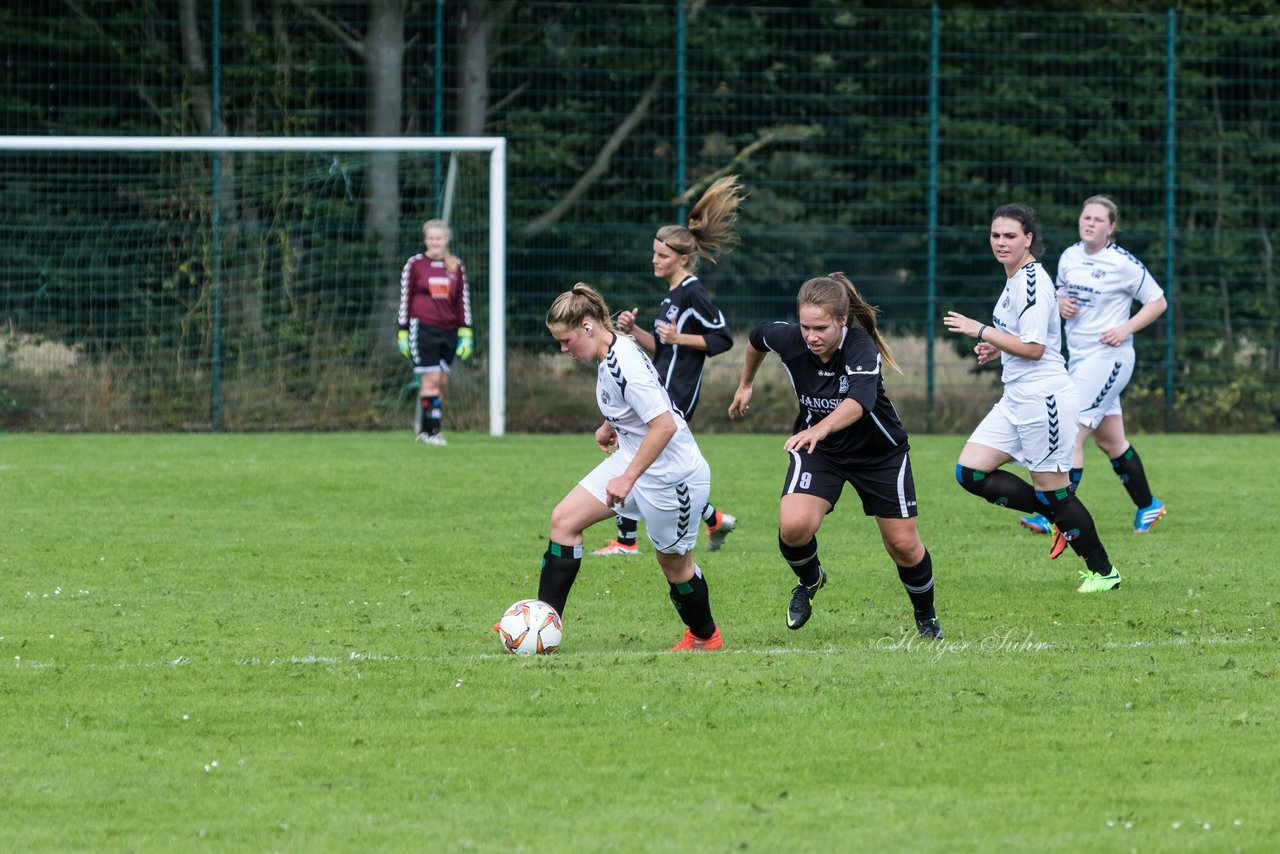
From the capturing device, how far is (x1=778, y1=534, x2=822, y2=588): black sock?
7.40m

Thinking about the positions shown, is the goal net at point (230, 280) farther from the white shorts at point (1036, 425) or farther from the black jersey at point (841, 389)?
the black jersey at point (841, 389)

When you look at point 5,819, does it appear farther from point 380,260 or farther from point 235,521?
point 380,260

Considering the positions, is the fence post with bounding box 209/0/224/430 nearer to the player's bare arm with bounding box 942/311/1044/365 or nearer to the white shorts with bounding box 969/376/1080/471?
the white shorts with bounding box 969/376/1080/471

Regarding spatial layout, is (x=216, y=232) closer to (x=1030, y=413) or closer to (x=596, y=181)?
(x=596, y=181)

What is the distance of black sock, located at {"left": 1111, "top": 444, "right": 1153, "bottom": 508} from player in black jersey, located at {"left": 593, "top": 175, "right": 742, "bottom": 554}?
Result: 2684mm

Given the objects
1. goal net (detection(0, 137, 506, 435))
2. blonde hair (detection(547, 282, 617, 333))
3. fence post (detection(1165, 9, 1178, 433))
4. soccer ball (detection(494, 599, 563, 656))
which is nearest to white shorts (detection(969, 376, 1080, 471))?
blonde hair (detection(547, 282, 617, 333))

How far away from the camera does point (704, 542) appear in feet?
34.9

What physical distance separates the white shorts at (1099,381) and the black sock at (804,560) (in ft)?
13.9

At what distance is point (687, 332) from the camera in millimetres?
Answer: 10578

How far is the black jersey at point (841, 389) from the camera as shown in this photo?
718 cm

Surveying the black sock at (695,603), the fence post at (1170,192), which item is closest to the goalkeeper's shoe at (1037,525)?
the black sock at (695,603)

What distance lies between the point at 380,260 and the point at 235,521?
8.60 m

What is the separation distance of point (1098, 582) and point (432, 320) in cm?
964

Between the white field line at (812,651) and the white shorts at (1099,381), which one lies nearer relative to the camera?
the white field line at (812,651)
